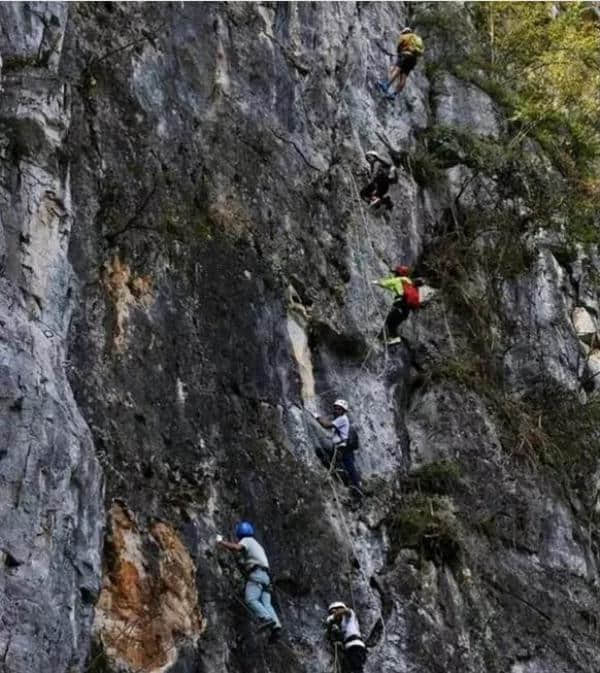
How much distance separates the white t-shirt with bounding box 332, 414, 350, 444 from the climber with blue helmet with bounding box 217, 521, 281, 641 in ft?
9.11

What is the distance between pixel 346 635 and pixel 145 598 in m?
2.41

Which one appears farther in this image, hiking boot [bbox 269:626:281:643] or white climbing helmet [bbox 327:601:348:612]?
white climbing helmet [bbox 327:601:348:612]

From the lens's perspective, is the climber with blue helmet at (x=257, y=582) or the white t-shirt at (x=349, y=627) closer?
the climber with blue helmet at (x=257, y=582)

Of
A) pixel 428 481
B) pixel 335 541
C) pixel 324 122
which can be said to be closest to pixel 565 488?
pixel 428 481

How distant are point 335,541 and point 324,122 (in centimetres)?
711

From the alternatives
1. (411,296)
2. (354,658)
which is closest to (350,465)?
(354,658)

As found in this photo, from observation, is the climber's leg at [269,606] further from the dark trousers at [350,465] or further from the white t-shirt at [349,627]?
the dark trousers at [350,465]

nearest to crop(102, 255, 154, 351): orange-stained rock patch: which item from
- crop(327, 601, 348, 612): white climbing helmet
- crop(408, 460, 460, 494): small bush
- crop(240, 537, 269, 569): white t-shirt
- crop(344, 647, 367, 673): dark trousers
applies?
crop(240, 537, 269, 569): white t-shirt

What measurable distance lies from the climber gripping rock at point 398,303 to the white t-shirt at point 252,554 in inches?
218

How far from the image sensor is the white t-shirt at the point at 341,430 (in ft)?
48.5

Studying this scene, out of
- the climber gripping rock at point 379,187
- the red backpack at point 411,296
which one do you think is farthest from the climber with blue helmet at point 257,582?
the climber gripping rock at point 379,187

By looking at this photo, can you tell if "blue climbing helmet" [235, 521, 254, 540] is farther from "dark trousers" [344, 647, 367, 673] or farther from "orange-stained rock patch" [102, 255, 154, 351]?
"orange-stained rock patch" [102, 255, 154, 351]

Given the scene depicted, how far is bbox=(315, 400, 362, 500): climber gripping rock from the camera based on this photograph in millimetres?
14695

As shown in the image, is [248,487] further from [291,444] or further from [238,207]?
[238,207]
